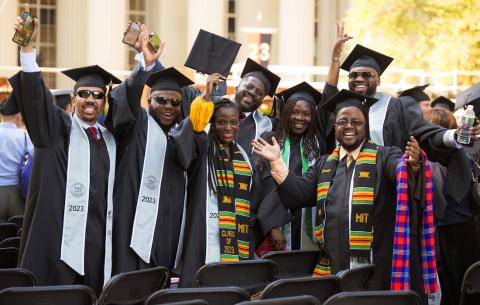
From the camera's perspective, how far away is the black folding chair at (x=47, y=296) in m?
4.64

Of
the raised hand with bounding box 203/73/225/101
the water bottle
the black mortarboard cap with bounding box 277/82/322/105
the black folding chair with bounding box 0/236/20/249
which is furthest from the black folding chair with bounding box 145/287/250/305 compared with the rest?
the black mortarboard cap with bounding box 277/82/322/105

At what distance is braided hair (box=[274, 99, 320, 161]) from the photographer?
720cm

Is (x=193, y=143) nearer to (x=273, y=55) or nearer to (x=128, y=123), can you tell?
(x=128, y=123)

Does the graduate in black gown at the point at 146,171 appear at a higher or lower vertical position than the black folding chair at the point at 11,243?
higher

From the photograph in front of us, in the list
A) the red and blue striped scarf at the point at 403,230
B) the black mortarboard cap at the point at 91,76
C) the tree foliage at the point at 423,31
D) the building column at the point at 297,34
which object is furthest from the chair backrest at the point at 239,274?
the building column at the point at 297,34

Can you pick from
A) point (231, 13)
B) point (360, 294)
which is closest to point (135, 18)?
point (231, 13)

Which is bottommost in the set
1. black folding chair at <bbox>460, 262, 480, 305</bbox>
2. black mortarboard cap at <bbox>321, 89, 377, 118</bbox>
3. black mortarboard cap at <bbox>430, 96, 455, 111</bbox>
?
black folding chair at <bbox>460, 262, 480, 305</bbox>

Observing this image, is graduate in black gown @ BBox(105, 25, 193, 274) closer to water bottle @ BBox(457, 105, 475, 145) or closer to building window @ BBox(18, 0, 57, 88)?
water bottle @ BBox(457, 105, 475, 145)

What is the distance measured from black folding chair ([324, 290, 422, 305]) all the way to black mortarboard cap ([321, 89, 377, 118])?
1.85 m

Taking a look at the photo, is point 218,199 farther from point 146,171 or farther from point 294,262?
point 294,262

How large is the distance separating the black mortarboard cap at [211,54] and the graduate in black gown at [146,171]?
946mm

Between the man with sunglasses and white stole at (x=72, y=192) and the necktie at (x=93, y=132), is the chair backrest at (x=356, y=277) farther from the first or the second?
the necktie at (x=93, y=132)

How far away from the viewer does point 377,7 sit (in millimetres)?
23250

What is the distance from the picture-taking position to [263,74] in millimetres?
7676
